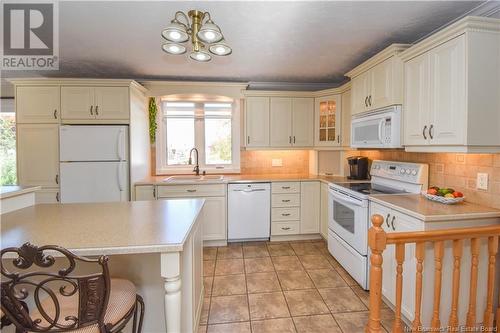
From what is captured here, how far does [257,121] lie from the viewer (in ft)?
12.4

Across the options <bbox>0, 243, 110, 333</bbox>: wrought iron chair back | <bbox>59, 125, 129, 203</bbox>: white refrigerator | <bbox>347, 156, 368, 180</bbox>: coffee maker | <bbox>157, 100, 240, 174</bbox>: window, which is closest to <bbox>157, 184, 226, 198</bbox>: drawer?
<bbox>59, 125, 129, 203</bbox>: white refrigerator

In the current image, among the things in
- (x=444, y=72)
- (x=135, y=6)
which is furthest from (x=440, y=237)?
(x=135, y=6)

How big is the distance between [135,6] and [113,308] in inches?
77.2

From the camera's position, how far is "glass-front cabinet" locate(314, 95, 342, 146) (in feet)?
11.8

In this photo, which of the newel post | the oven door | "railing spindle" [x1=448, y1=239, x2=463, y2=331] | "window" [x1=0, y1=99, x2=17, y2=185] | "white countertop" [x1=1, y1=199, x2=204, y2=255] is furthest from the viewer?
"window" [x1=0, y1=99, x2=17, y2=185]

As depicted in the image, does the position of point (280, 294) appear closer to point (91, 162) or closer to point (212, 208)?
point (212, 208)

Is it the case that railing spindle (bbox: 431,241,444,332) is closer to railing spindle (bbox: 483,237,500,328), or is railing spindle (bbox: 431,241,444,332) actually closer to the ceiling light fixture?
railing spindle (bbox: 483,237,500,328)

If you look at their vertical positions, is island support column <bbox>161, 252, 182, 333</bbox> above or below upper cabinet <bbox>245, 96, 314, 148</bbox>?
below

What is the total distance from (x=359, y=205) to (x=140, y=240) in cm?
195

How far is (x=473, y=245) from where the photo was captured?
1.54 metres

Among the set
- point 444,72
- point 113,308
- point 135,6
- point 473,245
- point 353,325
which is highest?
point 135,6

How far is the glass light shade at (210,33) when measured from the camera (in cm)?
153

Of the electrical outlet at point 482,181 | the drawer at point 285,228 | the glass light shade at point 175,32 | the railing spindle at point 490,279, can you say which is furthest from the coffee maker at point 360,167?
the glass light shade at point 175,32

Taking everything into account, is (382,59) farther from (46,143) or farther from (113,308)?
(46,143)
